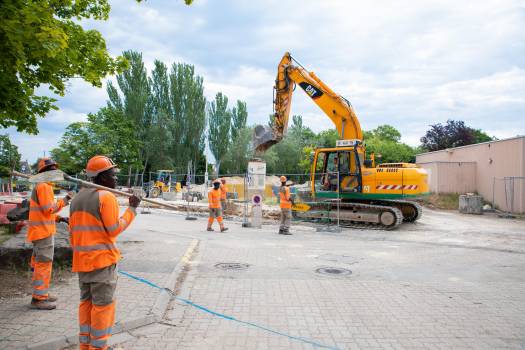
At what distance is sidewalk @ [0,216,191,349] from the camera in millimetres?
4098

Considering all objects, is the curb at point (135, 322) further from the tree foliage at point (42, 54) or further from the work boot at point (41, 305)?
the tree foliage at point (42, 54)

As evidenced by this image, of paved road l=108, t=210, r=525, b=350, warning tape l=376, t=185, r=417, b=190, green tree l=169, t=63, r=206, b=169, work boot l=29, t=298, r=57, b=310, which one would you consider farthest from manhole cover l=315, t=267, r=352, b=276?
green tree l=169, t=63, r=206, b=169

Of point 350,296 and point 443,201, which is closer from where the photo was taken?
point 350,296

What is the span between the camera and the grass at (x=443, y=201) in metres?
23.6

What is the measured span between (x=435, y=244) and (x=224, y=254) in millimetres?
6334

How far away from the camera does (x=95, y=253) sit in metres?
3.48

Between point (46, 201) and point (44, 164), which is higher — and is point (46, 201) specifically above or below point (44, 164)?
below

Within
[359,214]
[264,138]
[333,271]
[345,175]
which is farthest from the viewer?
[264,138]

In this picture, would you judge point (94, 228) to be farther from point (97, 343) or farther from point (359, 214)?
point (359, 214)

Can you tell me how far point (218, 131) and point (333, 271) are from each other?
4728 cm

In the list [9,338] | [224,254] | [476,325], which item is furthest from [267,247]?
[9,338]

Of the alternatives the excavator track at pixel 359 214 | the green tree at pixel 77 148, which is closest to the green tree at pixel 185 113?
the green tree at pixel 77 148

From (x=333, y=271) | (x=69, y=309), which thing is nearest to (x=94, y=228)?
(x=69, y=309)

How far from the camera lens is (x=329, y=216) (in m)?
15.4
